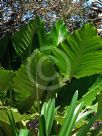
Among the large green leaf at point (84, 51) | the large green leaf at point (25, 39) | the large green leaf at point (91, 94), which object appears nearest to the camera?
the large green leaf at point (84, 51)

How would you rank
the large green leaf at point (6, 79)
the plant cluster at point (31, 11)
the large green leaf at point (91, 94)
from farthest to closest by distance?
the plant cluster at point (31, 11) < the large green leaf at point (91, 94) < the large green leaf at point (6, 79)

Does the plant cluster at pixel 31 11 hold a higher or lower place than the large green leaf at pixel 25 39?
lower

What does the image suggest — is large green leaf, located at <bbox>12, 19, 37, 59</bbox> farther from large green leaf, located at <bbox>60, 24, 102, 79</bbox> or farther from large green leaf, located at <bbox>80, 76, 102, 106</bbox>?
large green leaf, located at <bbox>80, 76, 102, 106</bbox>

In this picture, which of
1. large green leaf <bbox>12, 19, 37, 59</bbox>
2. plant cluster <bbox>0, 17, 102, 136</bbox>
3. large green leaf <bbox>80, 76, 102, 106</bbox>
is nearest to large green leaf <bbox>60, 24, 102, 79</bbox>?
plant cluster <bbox>0, 17, 102, 136</bbox>

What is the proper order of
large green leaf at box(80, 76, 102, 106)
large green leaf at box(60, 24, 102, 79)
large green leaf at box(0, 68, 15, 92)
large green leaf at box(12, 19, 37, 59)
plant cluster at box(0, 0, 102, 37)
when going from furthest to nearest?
plant cluster at box(0, 0, 102, 37), large green leaf at box(12, 19, 37, 59), large green leaf at box(80, 76, 102, 106), large green leaf at box(60, 24, 102, 79), large green leaf at box(0, 68, 15, 92)

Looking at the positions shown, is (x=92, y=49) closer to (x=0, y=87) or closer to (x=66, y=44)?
(x=66, y=44)

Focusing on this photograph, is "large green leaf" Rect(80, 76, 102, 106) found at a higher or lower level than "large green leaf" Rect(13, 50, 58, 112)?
lower

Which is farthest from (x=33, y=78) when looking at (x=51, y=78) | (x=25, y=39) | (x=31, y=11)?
(x=31, y=11)

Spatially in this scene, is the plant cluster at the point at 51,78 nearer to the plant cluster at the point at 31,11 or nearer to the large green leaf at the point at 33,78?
the large green leaf at the point at 33,78

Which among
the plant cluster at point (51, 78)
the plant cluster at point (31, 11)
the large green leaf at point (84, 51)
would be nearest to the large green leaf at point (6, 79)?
the plant cluster at point (51, 78)

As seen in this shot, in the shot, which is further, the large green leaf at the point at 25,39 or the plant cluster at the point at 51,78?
the large green leaf at the point at 25,39
